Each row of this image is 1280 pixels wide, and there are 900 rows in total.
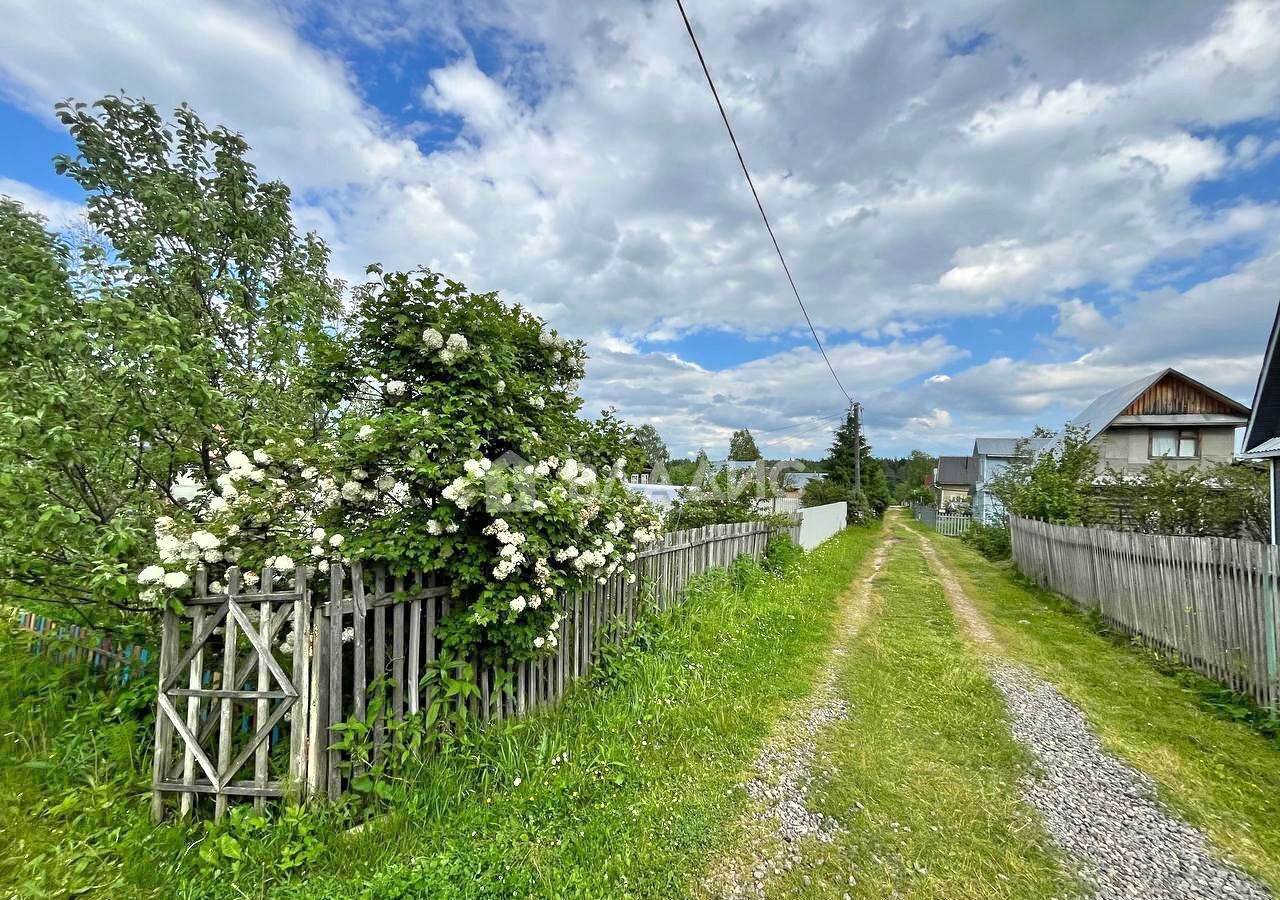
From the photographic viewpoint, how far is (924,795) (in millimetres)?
3215

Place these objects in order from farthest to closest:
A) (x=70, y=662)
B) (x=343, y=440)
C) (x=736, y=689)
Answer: (x=736, y=689), (x=70, y=662), (x=343, y=440)

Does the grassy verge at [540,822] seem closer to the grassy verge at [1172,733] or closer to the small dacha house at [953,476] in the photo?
the grassy verge at [1172,733]

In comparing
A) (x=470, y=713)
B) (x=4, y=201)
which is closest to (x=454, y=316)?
(x=470, y=713)

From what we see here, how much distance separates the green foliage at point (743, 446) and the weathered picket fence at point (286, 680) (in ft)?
188

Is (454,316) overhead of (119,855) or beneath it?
overhead

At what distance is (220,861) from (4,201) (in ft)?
15.1

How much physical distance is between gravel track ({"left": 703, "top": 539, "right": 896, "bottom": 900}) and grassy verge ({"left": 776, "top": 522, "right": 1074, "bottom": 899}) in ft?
0.31

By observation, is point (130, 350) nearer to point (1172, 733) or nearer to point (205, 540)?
point (205, 540)

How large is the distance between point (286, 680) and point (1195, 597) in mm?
8337

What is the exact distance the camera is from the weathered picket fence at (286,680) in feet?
9.34

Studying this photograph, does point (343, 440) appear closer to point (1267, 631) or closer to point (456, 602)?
point (456, 602)

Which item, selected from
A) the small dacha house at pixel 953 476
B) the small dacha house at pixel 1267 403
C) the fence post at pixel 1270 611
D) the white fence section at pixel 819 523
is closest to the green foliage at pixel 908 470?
the small dacha house at pixel 953 476

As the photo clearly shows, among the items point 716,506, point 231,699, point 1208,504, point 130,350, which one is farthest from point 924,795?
point 1208,504

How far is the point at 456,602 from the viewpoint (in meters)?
3.56
